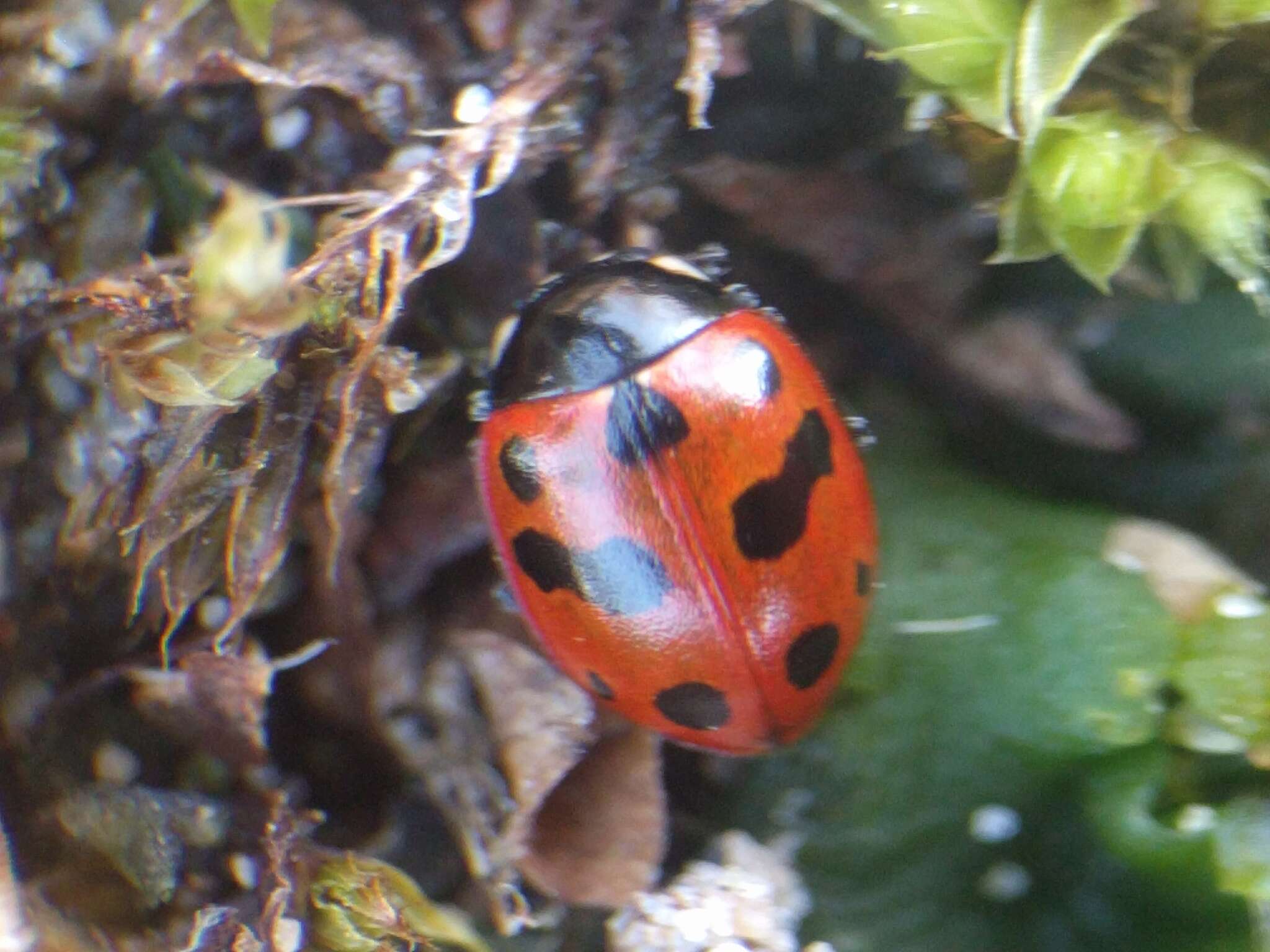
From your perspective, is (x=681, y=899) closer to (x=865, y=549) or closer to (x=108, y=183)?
(x=865, y=549)

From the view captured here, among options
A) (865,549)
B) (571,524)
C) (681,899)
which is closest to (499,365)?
(571,524)

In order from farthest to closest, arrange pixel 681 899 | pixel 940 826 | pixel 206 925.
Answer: pixel 940 826
pixel 681 899
pixel 206 925

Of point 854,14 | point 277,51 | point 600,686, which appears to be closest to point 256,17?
point 277,51

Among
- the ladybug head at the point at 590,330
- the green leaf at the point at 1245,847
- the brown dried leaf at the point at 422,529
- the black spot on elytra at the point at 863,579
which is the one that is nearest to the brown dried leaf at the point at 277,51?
the ladybug head at the point at 590,330

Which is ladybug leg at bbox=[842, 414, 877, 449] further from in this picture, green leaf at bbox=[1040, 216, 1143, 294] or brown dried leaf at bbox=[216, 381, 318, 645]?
brown dried leaf at bbox=[216, 381, 318, 645]

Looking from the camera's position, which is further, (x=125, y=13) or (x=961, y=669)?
(x=961, y=669)

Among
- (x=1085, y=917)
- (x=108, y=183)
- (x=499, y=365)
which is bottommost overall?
(x=1085, y=917)

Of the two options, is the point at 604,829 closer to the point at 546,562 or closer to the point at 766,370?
the point at 546,562

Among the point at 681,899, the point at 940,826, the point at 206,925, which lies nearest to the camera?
the point at 206,925
